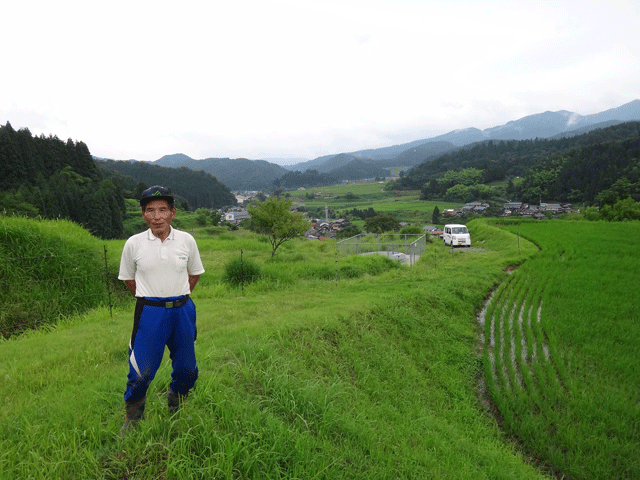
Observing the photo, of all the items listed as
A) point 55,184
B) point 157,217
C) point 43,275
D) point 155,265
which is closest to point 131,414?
point 155,265

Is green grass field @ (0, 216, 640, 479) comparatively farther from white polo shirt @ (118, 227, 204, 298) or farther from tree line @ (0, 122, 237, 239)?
tree line @ (0, 122, 237, 239)

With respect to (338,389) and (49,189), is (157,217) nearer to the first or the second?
(338,389)

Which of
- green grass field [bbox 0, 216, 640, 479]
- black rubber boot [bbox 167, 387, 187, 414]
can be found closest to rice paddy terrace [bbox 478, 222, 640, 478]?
green grass field [bbox 0, 216, 640, 479]

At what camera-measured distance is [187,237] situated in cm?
281

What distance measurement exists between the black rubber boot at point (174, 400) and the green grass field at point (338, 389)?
0.07 m

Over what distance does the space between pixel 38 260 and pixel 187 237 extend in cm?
735

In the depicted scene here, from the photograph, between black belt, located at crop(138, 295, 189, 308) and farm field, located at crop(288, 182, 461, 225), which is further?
farm field, located at crop(288, 182, 461, 225)

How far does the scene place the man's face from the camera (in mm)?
2619

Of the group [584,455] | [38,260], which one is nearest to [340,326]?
[584,455]

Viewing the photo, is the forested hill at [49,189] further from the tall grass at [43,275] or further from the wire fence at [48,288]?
the wire fence at [48,288]

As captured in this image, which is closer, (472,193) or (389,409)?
(389,409)

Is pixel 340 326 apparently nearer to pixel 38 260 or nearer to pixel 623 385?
pixel 623 385

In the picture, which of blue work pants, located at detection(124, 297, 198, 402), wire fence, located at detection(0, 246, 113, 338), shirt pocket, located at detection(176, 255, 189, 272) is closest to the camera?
blue work pants, located at detection(124, 297, 198, 402)

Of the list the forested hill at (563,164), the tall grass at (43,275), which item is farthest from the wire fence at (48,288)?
the forested hill at (563,164)
